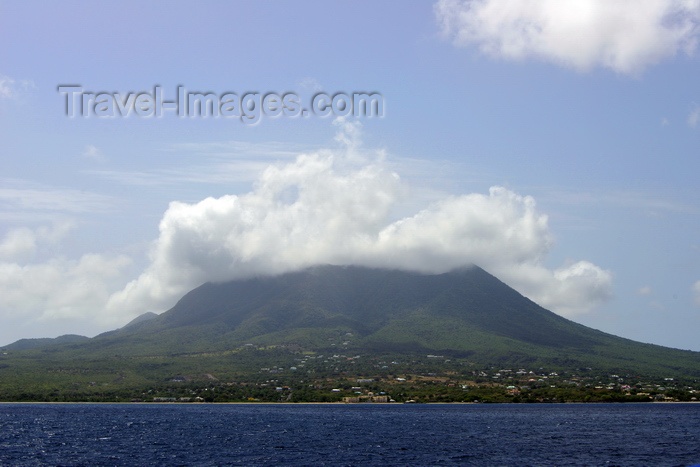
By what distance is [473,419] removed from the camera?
16112 centimetres

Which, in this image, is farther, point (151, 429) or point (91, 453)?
point (151, 429)

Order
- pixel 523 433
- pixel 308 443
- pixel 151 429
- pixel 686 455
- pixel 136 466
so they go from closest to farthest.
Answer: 1. pixel 136 466
2. pixel 686 455
3. pixel 308 443
4. pixel 523 433
5. pixel 151 429

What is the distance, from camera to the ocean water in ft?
300

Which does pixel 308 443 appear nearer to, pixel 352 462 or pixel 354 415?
pixel 352 462

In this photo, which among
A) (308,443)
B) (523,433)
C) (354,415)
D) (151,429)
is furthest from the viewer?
(354,415)

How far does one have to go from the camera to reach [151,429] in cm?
13588

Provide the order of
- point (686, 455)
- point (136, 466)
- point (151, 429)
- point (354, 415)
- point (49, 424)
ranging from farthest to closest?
point (354, 415)
point (49, 424)
point (151, 429)
point (686, 455)
point (136, 466)

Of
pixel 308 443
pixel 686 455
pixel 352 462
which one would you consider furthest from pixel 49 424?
pixel 686 455

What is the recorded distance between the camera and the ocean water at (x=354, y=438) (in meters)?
91.3

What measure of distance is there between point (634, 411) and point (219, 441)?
111192 millimetres

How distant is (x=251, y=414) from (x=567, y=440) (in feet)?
288

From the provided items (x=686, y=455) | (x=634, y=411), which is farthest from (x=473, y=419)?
(x=686, y=455)

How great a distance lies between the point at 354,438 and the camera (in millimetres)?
117375

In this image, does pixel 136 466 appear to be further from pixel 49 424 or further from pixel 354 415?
pixel 354 415
